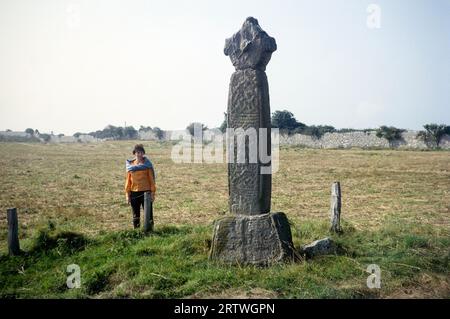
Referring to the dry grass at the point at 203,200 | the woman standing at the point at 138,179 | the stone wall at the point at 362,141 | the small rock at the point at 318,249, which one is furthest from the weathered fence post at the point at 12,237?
the stone wall at the point at 362,141

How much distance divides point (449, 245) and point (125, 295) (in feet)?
20.3

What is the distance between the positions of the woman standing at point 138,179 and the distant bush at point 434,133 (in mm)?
60723

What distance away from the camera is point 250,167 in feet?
22.9

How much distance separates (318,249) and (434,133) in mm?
60668

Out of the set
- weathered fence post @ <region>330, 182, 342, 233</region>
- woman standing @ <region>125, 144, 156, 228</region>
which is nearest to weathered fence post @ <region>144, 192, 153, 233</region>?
woman standing @ <region>125, 144, 156, 228</region>

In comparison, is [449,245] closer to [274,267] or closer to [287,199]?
[274,267]

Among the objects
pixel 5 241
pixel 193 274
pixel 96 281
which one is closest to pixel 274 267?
pixel 193 274

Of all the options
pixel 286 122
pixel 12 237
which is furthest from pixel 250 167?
pixel 286 122

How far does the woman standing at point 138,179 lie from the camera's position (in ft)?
29.1

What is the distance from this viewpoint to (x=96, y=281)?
6094 mm

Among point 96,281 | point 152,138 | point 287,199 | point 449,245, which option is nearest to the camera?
point 96,281

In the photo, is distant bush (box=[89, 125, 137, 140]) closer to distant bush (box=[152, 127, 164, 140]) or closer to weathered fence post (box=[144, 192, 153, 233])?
distant bush (box=[152, 127, 164, 140])

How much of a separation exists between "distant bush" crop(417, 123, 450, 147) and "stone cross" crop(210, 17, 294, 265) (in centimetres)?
6103

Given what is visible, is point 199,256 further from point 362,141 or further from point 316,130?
point 316,130
